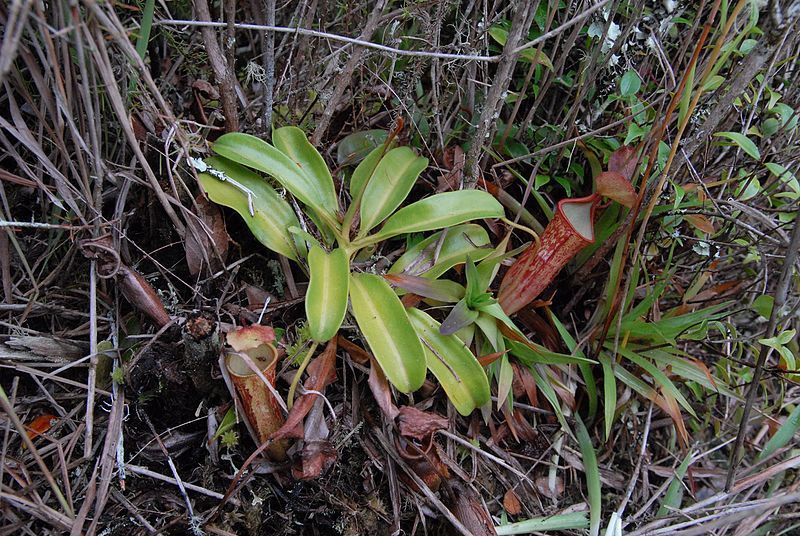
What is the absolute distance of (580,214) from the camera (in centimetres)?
137

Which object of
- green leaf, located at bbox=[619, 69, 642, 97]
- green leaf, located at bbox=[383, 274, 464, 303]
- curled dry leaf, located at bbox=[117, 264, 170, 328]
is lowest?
curled dry leaf, located at bbox=[117, 264, 170, 328]

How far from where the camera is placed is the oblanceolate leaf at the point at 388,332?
120cm

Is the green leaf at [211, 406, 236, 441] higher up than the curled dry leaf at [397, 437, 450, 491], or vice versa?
the green leaf at [211, 406, 236, 441]

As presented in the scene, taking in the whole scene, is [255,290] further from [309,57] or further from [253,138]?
[309,57]

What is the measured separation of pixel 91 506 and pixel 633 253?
1.42 meters

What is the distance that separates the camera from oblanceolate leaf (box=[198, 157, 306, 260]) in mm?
1314

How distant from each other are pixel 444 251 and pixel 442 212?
4.8 inches

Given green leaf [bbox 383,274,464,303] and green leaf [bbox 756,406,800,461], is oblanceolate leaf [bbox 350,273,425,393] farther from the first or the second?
green leaf [bbox 756,406,800,461]

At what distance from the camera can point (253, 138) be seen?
4.34 ft

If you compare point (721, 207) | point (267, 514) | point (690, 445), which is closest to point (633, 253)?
point (721, 207)

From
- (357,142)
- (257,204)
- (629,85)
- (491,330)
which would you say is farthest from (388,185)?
(629,85)

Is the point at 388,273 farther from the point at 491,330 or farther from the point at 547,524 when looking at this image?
the point at 547,524

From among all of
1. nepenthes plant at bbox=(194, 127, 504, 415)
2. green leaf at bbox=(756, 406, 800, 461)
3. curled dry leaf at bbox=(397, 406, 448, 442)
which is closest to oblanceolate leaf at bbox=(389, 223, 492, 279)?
nepenthes plant at bbox=(194, 127, 504, 415)

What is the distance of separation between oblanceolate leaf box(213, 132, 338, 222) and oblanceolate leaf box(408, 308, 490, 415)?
396mm
